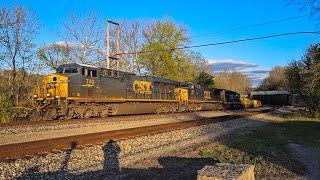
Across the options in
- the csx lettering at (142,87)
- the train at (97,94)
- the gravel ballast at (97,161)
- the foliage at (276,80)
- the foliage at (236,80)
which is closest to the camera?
the gravel ballast at (97,161)

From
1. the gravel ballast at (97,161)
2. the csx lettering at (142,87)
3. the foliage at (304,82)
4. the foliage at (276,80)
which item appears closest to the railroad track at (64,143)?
the gravel ballast at (97,161)

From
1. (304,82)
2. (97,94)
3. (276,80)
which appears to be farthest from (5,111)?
(276,80)

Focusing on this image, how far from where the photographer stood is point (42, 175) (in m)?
5.74

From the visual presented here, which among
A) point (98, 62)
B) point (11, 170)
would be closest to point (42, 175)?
point (11, 170)

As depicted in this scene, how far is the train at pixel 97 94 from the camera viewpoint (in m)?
16.1

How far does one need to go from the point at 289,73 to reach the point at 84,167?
29.5 metres

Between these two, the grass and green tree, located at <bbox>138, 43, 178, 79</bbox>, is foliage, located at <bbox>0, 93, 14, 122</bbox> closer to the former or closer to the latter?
the grass

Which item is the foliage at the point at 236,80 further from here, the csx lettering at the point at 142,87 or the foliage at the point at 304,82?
the csx lettering at the point at 142,87

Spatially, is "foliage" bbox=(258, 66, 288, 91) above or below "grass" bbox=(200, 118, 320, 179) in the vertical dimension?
above

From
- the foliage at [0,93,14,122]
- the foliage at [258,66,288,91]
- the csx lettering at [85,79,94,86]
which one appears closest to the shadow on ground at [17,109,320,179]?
the csx lettering at [85,79,94,86]

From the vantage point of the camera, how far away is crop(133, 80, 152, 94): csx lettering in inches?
872

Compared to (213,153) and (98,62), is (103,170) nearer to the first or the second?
(213,153)

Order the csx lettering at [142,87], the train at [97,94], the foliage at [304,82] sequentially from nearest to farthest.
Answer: the train at [97,94]
the csx lettering at [142,87]
the foliage at [304,82]

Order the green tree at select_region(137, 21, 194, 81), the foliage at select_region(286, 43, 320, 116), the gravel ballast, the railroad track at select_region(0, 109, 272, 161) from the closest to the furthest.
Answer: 1. the gravel ballast
2. the railroad track at select_region(0, 109, 272, 161)
3. the foliage at select_region(286, 43, 320, 116)
4. the green tree at select_region(137, 21, 194, 81)
